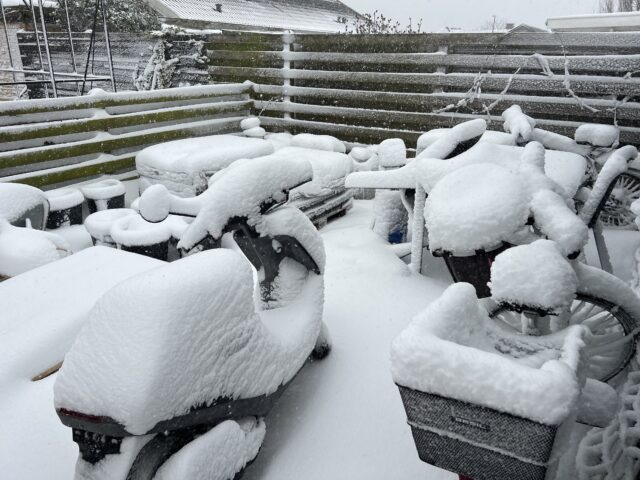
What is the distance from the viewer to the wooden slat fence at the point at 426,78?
503 cm

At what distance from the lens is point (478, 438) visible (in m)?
1.14

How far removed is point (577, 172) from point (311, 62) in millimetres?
4716

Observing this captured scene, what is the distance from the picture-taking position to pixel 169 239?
3.88 metres

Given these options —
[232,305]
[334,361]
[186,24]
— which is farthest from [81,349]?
[186,24]

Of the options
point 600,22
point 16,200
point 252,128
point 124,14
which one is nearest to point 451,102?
point 252,128

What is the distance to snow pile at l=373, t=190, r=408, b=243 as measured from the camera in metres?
4.36

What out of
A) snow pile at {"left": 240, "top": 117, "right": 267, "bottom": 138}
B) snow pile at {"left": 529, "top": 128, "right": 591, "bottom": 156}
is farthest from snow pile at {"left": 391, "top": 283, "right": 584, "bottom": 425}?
snow pile at {"left": 240, "top": 117, "right": 267, "bottom": 138}

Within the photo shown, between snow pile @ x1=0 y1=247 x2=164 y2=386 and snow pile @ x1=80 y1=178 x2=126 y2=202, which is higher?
snow pile @ x1=0 y1=247 x2=164 y2=386

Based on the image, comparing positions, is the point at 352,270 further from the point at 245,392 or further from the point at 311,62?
the point at 311,62

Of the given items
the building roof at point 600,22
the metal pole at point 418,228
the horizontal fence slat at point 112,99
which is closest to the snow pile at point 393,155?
the metal pole at point 418,228

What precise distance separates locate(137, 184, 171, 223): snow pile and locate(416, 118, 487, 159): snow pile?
1.95 m

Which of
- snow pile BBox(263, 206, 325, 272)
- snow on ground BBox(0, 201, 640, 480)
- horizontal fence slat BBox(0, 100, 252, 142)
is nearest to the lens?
snow on ground BBox(0, 201, 640, 480)

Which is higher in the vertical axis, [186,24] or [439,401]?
[186,24]

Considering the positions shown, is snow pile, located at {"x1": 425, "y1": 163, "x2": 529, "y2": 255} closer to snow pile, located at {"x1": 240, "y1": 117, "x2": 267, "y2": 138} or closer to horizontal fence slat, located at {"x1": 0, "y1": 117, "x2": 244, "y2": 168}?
horizontal fence slat, located at {"x1": 0, "y1": 117, "x2": 244, "y2": 168}
